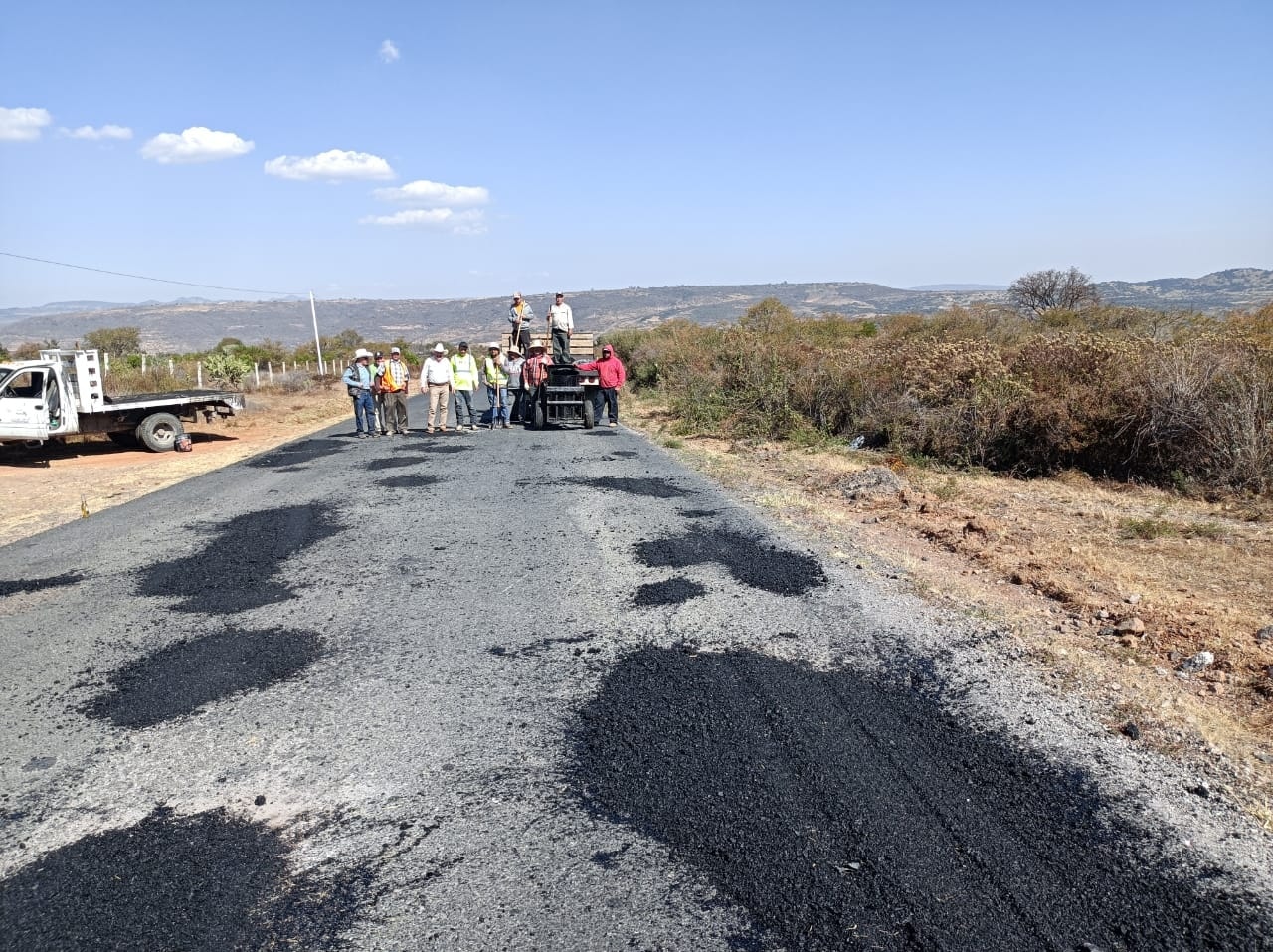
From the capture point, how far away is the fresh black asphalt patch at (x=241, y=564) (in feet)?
21.7

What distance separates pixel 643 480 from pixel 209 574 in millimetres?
5618

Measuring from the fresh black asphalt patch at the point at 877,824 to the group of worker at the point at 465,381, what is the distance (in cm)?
1276

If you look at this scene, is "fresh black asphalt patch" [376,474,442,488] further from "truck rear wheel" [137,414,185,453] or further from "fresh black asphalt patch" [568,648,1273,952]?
"truck rear wheel" [137,414,185,453]

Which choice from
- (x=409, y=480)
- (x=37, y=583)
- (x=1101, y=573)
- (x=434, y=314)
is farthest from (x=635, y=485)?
(x=434, y=314)

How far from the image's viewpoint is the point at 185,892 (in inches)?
122

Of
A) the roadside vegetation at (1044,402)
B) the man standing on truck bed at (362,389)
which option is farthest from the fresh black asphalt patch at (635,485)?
the man standing on truck bed at (362,389)

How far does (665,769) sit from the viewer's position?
3924 mm

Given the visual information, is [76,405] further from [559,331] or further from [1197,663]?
[1197,663]

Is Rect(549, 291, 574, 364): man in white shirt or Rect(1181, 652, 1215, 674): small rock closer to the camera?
Rect(1181, 652, 1215, 674): small rock

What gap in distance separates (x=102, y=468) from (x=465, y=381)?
691 cm

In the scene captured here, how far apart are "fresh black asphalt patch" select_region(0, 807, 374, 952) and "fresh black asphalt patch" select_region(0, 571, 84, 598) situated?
4.56m

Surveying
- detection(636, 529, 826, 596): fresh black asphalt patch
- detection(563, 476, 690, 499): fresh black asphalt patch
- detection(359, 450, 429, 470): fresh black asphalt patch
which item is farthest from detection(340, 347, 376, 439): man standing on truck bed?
detection(636, 529, 826, 596): fresh black asphalt patch

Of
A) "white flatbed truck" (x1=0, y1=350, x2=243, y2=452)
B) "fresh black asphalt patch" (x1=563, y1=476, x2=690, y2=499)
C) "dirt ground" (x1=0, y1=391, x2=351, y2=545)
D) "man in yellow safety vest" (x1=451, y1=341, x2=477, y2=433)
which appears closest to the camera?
"fresh black asphalt patch" (x1=563, y1=476, x2=690, y2=499)

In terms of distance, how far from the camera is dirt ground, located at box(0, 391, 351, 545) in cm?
1141
